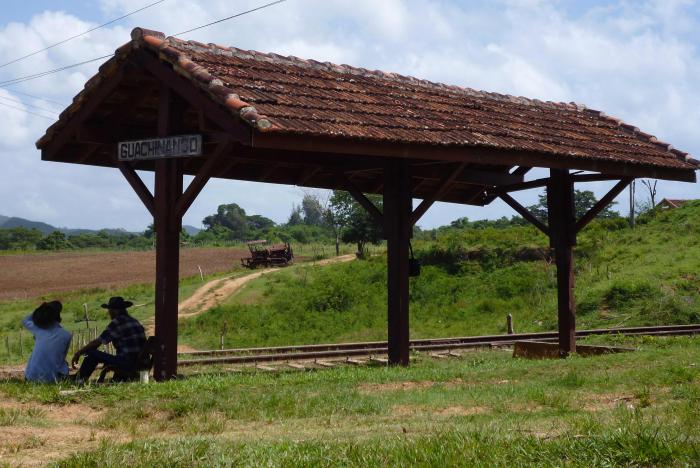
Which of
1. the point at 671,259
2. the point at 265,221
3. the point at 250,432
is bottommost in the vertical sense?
the point at 250,432

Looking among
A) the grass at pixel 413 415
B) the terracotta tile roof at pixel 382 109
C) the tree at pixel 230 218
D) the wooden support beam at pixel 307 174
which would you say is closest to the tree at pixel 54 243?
the tree at pixel 230 218

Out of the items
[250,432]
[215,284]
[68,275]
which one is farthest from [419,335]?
[68,275]

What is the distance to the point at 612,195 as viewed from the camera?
16438 millimetres

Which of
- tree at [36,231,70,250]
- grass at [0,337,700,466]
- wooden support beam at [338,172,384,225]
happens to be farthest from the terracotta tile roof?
tree at [36,231,70,250]

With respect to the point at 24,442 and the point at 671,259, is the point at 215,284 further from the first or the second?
the point at 24,442

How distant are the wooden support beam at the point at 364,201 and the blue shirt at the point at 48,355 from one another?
5179 millimetres

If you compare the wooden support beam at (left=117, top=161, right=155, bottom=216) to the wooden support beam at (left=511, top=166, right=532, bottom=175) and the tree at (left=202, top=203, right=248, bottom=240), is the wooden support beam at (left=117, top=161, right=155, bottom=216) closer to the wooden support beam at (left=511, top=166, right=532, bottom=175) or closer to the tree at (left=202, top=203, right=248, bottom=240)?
the wooden support beam at (left=511, top=166, right=532, bottom=175)

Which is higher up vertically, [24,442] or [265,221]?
[265,221]

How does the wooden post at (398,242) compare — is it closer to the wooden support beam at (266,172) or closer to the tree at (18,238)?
the wooden support beam at (266,172)

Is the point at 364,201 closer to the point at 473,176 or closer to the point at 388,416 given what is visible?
the point at 473,176

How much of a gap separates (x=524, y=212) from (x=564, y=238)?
99 centimetres

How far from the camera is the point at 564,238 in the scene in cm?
1639

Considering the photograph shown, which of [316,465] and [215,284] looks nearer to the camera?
[316,465]

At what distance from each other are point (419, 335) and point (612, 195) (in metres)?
14.5
